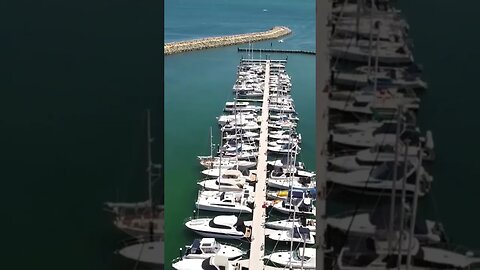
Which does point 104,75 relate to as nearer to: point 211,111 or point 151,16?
point 151,16

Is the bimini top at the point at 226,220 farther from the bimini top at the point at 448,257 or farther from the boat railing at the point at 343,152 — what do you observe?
the bimini top at the point at 448,257

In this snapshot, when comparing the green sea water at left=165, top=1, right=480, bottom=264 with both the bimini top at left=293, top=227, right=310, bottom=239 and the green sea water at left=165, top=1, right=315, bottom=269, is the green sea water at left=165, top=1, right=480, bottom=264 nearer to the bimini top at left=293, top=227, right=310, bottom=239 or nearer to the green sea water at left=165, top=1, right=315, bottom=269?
the green sea water at left=165, top=1, right=315, bottom=269

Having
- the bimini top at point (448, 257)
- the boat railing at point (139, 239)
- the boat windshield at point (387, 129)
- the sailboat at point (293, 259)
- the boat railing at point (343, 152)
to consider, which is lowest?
the sailboat at point (293, 259)

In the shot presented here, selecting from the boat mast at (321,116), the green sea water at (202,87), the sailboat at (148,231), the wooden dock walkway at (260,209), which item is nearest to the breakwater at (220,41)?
the green sea water at (202,87)

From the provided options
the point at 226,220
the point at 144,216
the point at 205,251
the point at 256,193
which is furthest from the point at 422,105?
the point at 256,193

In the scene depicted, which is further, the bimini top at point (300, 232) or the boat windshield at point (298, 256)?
the bimini top at point (300, 232)

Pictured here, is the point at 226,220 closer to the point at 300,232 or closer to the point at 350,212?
the point at 300,232

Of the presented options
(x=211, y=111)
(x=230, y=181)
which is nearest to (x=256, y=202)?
(x=230, y=181)

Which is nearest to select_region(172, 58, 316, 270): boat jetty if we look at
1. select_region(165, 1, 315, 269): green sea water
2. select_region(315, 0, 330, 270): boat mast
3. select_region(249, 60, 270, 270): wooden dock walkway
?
select_region(249, 60, 270, 270): wooden dock walkway
